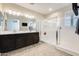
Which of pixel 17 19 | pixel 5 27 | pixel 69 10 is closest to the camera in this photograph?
pixel 69 10

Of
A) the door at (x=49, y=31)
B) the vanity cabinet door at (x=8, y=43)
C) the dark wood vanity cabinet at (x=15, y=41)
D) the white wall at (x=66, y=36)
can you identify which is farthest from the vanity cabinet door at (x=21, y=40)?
the white wall at (x=66, y=36)

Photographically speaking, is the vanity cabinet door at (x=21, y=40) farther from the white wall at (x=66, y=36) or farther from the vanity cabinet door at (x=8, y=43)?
the white wall at (x=66, y=36)

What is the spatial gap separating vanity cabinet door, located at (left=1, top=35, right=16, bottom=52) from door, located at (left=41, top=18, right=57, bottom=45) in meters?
0.88

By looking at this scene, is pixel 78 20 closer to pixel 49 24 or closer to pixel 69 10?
pixel 69 10

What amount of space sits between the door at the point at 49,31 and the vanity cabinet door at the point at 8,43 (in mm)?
879

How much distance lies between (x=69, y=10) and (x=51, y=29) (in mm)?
652

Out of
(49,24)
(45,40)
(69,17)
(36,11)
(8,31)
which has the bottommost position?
(45,40)

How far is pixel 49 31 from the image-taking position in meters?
2.47

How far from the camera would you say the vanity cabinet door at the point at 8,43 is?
245cm

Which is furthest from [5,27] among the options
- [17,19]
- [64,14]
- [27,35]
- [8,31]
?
[64,14]

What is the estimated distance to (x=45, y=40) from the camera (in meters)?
2.44

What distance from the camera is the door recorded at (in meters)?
2.38

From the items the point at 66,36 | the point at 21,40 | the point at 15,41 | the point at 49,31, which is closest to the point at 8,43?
the point at 15,41

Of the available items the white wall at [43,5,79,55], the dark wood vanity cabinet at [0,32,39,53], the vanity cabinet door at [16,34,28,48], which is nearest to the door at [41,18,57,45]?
the white wall at [43,5,79,55]
